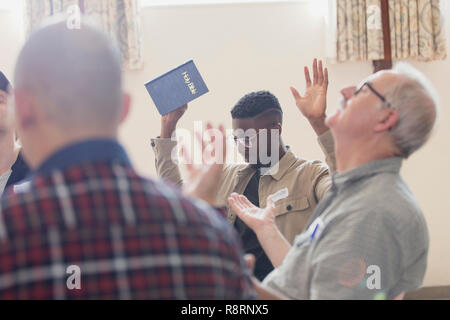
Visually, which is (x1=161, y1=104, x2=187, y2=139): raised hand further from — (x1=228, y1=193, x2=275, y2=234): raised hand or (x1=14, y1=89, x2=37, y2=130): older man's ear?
(x1=14, y1=89, x2=37, y2=130): older man's ear

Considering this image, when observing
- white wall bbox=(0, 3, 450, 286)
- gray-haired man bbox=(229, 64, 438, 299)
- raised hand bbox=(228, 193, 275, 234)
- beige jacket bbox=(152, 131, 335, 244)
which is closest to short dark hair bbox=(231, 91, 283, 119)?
beige jacket bbox=(152, 131, 335, 244)

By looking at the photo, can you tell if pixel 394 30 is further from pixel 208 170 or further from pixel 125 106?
pixel 125 106

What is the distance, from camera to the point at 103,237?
676mm

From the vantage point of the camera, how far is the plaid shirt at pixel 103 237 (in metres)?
0.65

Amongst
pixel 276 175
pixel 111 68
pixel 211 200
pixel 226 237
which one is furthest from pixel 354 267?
pixel 276 175

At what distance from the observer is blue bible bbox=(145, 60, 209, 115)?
2211 millimetres

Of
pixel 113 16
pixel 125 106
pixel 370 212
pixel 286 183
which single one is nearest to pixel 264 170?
pixel 286 183

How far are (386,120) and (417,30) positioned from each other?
312 cm

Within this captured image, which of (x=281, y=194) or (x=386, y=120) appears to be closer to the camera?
(x=386, y=120)

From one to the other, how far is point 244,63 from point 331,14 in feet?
2.61

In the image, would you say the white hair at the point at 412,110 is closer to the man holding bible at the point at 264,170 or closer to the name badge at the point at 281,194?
the man holding bible at the point at 264,170

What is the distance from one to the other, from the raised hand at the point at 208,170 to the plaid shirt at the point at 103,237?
253 millimetres

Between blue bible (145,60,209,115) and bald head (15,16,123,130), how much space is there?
4.80ft

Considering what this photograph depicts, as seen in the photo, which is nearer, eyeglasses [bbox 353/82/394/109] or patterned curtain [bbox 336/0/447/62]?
eyeglasses [bbox 353/82/394/109]
